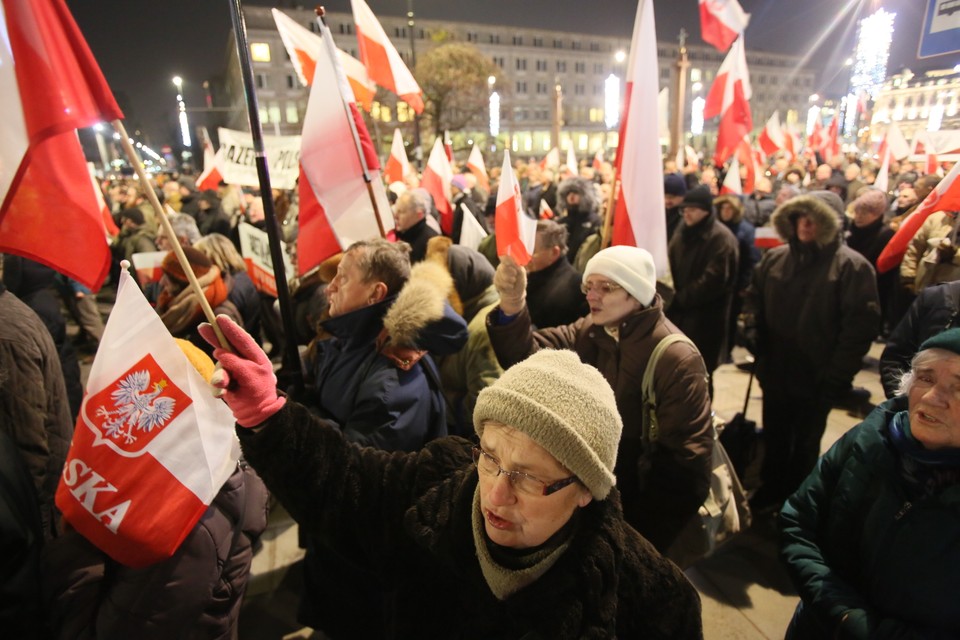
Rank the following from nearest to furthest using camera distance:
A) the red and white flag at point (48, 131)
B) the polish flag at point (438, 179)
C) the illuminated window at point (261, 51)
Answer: the red and white flag at point (48, 131)
the polish flag at point (438, 179)
the illuminated window at point (261, 51)

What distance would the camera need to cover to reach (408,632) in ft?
5.04

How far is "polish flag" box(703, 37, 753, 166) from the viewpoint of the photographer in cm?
704

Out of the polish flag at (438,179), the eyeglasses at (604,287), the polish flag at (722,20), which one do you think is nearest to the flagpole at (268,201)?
the eyeglasses at (604,287)

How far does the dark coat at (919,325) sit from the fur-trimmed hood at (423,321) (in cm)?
246

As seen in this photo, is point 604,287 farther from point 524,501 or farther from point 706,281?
point 706,281

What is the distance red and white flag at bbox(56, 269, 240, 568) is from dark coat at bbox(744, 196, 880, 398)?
12.1 feet

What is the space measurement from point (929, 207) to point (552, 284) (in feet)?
8.16

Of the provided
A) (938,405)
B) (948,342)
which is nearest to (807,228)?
(948,342)

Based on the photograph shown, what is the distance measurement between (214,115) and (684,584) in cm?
8237

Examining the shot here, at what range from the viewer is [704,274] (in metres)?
4.49

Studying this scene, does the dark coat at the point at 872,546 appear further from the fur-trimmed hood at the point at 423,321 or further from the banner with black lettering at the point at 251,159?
the banner with black lettering at the point at 251,159

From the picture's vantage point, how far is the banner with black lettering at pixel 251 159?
18.7 ft

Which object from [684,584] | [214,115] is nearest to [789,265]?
[684,584]

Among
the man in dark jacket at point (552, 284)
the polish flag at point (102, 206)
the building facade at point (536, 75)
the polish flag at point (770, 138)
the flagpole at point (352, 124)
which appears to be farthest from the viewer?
the building facade at point (536, 75)
